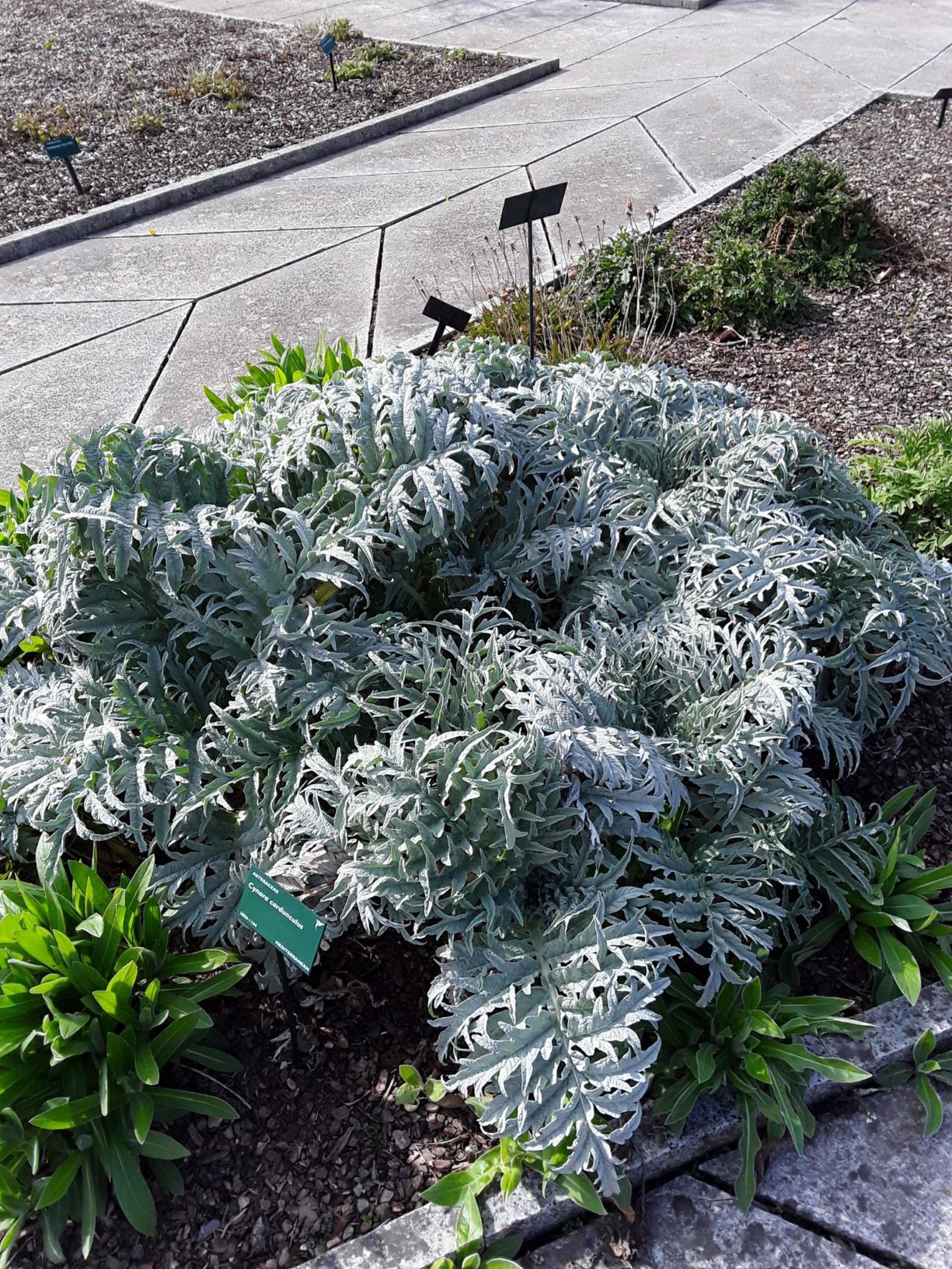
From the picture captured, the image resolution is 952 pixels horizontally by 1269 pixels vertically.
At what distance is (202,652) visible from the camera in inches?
107

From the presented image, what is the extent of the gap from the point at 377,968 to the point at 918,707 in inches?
74.7

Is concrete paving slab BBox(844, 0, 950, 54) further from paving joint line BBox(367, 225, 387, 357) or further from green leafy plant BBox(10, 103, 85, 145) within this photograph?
green leafy plant BBox(10, 103, 85, 145)

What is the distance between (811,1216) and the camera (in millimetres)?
2111

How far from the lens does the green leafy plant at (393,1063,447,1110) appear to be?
2.21 m

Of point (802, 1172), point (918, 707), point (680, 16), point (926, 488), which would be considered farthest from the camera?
point (680, 16)

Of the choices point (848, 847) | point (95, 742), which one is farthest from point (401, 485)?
point (848, 847)

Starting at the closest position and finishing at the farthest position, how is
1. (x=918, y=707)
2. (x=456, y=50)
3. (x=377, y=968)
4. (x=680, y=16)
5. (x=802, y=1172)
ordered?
(x=802, y=1172) < (x=377, y=968) < (x=918, y=707) < (x=456, y=50) < (x=680, y=16)

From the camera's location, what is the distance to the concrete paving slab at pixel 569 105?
26.8 feet

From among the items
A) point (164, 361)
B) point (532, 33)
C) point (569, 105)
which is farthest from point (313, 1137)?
point (532, 33)

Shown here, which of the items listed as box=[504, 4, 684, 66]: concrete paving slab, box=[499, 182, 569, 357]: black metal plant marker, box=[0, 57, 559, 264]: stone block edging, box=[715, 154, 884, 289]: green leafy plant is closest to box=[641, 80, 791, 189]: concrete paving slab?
box=[715, 154, 884, 289]: green leafy plant

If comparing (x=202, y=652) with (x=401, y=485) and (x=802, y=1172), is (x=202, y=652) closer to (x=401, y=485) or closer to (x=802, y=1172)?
(x=401, y=485)

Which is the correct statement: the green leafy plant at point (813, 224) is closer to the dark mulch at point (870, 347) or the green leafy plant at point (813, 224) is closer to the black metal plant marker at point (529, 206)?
the dark mulch at point (870, 347)

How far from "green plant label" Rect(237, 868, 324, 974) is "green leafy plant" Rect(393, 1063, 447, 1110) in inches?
16.7

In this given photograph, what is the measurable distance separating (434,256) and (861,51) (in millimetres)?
6582
